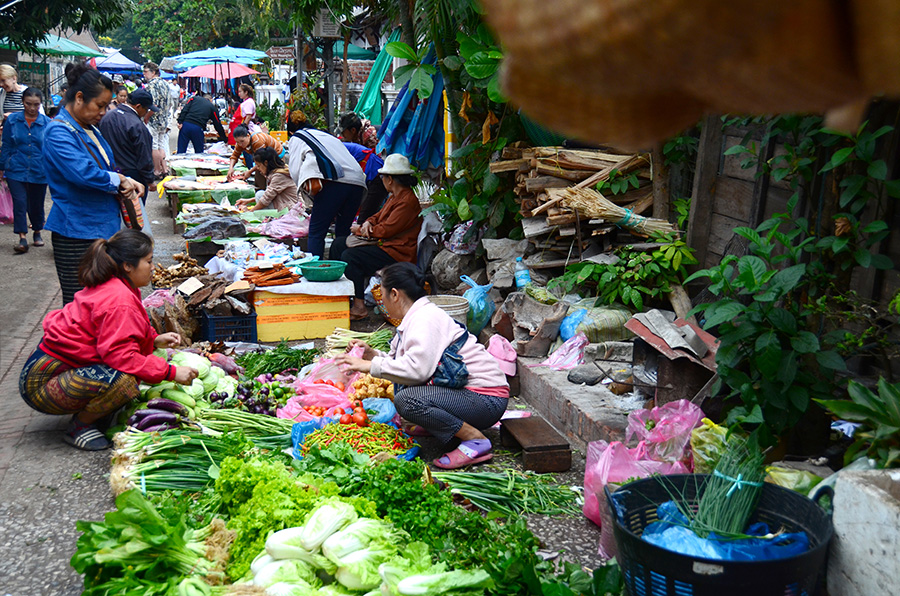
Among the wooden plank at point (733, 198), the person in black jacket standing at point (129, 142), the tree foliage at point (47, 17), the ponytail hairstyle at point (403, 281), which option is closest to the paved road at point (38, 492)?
the ponytail hairstyle at point (403, 281)

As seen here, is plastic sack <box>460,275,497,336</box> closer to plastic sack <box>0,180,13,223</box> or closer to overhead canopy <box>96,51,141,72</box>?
plastic sack <box>0,180,13,223</box>

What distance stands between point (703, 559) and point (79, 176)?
5.60m

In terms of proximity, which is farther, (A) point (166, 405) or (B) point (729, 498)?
(A) point (166, 405)

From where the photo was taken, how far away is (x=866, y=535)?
8.55 ft

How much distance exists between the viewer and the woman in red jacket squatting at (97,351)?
4.83 metres

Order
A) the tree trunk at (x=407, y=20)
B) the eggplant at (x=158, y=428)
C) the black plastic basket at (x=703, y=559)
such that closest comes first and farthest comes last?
the black plastic basket at (x=703, y=559) < the eggplant at (x=158, y=428) < the tree trunk at (x=407, y=20)

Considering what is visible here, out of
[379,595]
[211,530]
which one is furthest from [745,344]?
[211,530]

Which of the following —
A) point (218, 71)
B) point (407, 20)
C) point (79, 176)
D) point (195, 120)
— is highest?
point (218, 71)

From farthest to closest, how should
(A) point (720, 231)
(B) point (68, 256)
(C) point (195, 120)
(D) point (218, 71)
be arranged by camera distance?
(D) point (218, 71), (C) point (195, 120), (B) point (68, 256), (A) point (720, 231)

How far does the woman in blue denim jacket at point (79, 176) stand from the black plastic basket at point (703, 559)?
16.2ft

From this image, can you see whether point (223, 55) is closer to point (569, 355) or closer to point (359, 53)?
A: point (359, 53)

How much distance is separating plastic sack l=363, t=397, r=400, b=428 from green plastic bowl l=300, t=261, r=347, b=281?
107 inches

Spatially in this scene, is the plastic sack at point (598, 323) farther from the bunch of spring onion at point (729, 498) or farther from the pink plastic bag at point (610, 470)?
the bunch of spring onion at point (729, 498)

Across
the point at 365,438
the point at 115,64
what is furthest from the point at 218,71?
the point at 365,438
